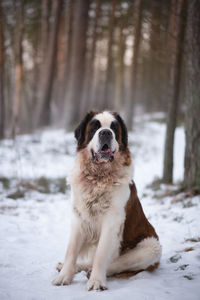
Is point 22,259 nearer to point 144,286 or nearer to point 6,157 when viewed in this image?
point 144,286

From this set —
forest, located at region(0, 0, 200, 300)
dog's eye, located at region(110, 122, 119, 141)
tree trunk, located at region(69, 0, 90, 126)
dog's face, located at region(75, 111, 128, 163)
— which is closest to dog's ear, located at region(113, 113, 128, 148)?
dog's face, located at region(75, 111, 128, 163)

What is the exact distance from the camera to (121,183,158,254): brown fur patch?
9.96 feet

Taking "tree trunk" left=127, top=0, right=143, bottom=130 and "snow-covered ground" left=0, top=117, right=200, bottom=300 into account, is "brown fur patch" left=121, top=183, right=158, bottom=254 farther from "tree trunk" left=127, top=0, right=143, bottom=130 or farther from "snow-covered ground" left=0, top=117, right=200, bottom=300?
"tree trunk" left=127, top=0, right=143, bottom=130

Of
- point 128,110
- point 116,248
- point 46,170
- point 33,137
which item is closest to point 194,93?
point 116,248

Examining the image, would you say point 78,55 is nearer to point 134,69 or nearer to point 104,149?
point 134,69

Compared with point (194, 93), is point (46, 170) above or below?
below

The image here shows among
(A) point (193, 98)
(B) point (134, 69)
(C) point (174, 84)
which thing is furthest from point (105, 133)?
(B) point (134, 69)

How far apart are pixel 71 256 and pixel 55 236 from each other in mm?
1493

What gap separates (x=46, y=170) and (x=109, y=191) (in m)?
5.59

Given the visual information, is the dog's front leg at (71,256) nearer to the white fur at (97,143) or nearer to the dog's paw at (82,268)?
the dog's paw at (82,268)

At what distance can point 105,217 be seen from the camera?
290 cm

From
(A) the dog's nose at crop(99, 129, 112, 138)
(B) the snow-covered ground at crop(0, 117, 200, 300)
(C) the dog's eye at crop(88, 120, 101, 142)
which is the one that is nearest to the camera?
(B) the snow-covered ground at crop(0, 117, 200, 300)

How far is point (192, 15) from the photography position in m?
5.10

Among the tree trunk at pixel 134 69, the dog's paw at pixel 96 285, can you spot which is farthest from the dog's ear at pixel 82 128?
the tree trunk at pixel 134 69
